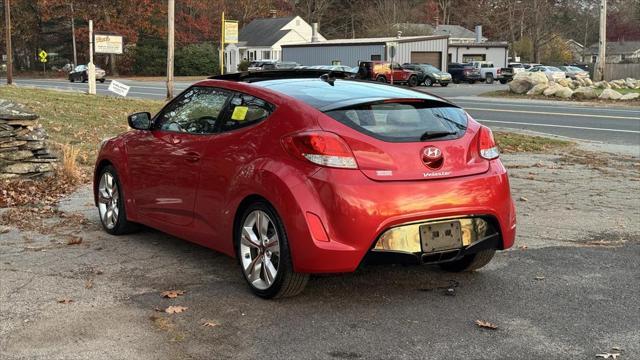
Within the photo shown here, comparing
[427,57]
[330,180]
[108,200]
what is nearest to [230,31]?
[427,57]

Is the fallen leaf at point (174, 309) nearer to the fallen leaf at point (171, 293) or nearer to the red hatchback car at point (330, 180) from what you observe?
the fallen leaf at point (171, 293)

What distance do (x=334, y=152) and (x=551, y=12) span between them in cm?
8926

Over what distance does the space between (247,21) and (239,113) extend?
84937 millimetres

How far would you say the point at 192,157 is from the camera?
5.29 meters

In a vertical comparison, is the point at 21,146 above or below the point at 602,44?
below

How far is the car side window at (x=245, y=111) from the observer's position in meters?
4.84

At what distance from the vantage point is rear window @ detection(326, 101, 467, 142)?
177 inches

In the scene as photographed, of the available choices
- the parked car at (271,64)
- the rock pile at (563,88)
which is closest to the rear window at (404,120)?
the rock pile at (563,88)

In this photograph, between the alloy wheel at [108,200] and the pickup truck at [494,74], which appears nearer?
the alloy wheel at [108,200]

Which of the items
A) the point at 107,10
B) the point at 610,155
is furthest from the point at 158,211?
the point at 107,10

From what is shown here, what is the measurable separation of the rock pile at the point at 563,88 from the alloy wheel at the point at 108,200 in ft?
96.3

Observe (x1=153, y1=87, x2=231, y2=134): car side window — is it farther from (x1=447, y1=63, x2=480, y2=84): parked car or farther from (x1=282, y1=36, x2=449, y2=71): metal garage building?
(x1=447, y1=63, x2=480, y2=84): parked car

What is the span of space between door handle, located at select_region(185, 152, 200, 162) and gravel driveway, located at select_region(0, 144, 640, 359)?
0.88 metres

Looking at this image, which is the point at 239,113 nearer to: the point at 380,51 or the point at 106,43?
the point at 106,43
